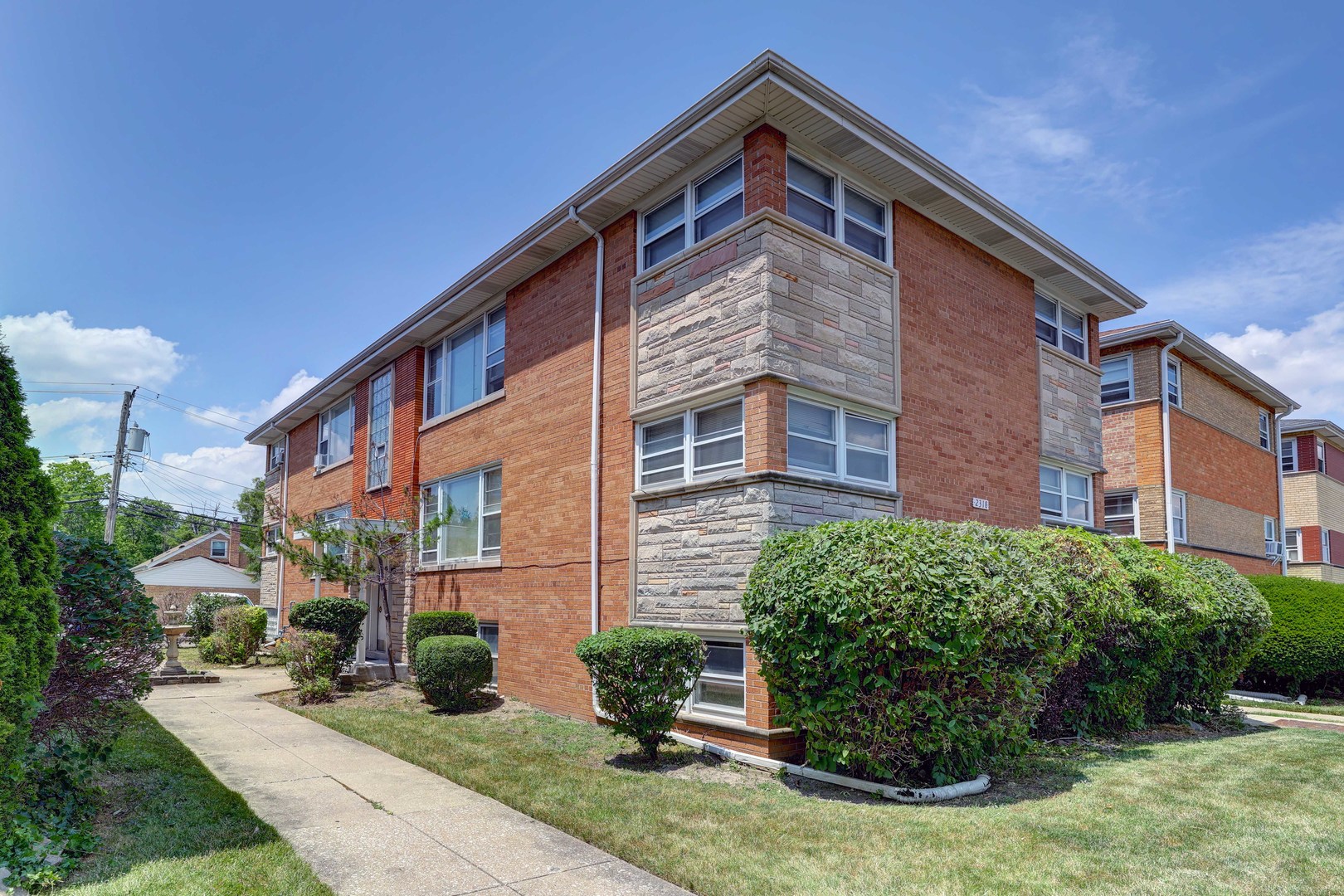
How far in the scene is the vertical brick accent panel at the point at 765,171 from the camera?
9.46 metres

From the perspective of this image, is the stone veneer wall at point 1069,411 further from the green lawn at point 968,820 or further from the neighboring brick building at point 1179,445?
the green lawn at point 968,820

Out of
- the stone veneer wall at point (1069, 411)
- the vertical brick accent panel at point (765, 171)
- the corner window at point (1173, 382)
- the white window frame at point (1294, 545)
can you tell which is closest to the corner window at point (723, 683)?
the vertical brick accent panel at point (765, 171)

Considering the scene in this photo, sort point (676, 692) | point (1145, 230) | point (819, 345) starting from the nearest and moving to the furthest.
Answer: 1. point (676, 692)
2. point (819, 345)
3. point (1145, 230)

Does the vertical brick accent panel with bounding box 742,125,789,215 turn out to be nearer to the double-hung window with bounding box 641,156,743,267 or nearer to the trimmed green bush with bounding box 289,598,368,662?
the double-hung window with bounding box 641,156,743,267

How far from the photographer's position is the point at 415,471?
56.1 feet

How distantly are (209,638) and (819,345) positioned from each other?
18486 millimetres

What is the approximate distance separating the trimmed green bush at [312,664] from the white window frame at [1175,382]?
1847cm

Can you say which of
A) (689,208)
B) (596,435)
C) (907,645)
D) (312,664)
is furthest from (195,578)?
(907,645)

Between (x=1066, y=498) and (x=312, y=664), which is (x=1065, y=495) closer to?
(x=1066, y=498)

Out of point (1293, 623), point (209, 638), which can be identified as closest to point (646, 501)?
point (1293, 623)

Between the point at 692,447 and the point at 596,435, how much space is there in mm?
1862

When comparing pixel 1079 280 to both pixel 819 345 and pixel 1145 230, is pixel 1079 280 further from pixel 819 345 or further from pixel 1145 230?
pixel 819 345

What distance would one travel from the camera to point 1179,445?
19672mm

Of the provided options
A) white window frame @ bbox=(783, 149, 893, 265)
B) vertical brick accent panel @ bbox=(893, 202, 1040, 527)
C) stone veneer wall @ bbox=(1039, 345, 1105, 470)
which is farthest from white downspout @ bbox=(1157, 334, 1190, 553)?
white window frame @ bbox=(783, 149, 893, 265)
